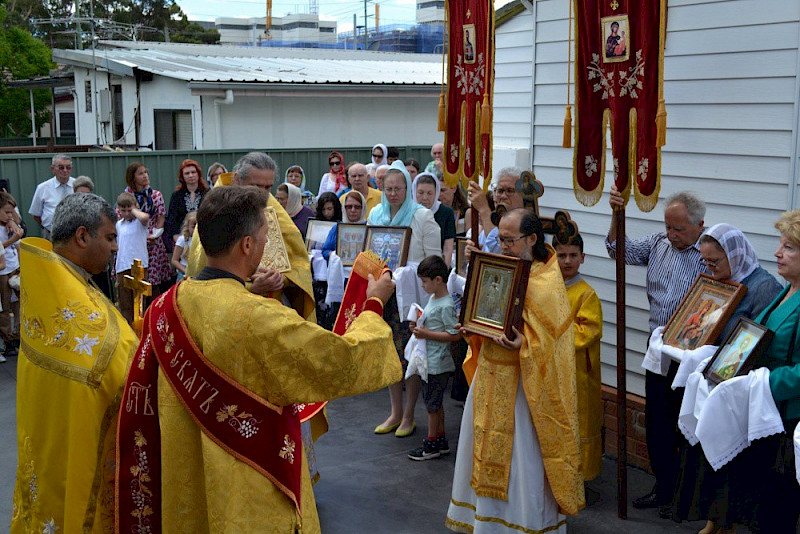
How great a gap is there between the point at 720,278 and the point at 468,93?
7.18 ft

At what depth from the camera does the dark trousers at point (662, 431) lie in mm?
5297

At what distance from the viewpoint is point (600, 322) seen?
5.59m

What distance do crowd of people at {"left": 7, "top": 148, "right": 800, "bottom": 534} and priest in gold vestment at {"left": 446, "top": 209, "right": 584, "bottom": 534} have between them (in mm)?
11

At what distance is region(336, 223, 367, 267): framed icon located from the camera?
24.6 feet

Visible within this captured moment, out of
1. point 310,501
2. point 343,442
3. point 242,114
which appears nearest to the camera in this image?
point 310,501

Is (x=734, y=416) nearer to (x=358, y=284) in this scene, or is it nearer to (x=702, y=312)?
(x=702, y=312)

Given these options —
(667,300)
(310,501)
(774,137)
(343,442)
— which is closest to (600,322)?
(667,300)

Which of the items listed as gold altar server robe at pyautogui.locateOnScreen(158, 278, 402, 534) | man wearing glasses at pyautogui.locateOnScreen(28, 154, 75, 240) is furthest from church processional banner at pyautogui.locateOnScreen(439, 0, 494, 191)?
man wearing glasses at pyautogui.locateOnScreen(28, 154, 75, 240)

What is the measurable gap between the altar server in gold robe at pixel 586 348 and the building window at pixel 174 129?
1378 centimetres

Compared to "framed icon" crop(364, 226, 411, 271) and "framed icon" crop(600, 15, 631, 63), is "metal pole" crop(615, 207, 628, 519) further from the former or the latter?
"framed icon" crop(364, 226, 411, 271)

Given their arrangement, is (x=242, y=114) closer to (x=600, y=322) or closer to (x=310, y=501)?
(x=600, y=322)

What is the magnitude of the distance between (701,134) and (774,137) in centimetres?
51

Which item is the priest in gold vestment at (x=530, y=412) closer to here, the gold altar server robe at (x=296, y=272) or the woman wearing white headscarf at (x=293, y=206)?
the gold altar server robe at (x=296, y=272)

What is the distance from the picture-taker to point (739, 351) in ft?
13.9
